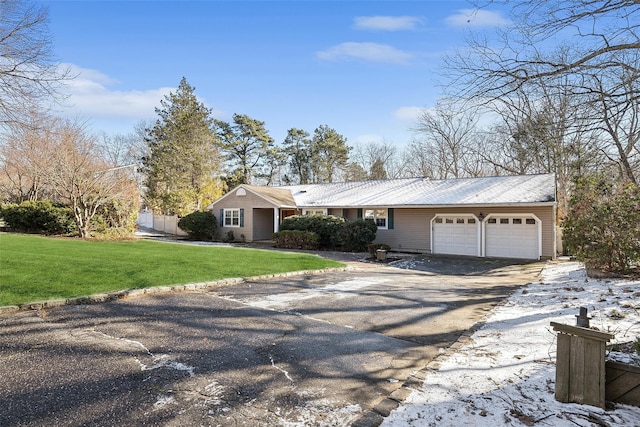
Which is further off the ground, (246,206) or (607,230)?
(246,206)

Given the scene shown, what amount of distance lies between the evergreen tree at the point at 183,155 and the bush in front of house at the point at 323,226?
12.3 metres

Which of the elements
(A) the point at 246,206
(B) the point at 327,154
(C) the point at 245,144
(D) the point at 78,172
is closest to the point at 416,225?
(A) the point at 246,206

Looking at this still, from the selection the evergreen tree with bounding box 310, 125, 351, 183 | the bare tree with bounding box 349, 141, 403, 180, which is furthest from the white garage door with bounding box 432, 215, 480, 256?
the evergreen tree with bounding box 310, 125, 351, 183

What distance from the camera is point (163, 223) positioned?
29781 mm

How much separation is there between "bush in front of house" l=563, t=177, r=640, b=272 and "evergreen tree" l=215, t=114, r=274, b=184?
32.5 meters

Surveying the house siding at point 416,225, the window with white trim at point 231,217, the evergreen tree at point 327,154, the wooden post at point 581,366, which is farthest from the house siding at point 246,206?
the wooden post at point 581,366

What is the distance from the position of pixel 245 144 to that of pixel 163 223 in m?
13.9

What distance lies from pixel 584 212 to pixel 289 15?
984cm

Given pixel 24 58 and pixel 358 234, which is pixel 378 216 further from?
pixel 24 58

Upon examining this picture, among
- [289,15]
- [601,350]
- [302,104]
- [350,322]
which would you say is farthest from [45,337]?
[302,104]

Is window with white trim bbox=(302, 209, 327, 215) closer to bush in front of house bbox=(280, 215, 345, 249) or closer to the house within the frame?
the house

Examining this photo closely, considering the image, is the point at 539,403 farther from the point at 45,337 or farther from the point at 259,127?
the point at 259,127

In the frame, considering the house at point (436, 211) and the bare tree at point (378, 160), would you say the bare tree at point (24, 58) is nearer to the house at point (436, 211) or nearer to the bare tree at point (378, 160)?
the house at point (436, 211)

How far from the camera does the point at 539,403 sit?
3004mm
